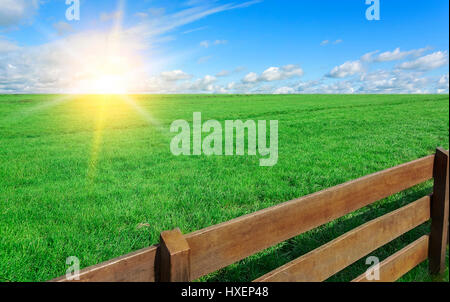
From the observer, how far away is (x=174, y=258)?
1642 mm

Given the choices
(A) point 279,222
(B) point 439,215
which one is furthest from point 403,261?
(A) point 279,222

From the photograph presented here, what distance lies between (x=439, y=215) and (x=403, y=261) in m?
0.72

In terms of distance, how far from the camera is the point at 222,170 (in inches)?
339

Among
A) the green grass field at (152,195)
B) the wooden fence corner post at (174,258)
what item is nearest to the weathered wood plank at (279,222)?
the wooden fence corner post at (174,258)

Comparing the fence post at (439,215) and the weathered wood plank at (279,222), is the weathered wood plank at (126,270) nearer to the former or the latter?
the weathered wood plank at (279,222)

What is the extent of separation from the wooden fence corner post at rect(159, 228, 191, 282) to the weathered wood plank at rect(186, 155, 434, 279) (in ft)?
0.38

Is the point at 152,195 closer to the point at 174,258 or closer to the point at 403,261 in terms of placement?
the point at 403,261

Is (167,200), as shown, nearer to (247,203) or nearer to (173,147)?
(247,203)

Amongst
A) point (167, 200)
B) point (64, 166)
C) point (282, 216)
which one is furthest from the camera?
point (64, 166)

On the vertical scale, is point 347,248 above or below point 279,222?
below

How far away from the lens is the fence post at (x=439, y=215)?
349 cm
